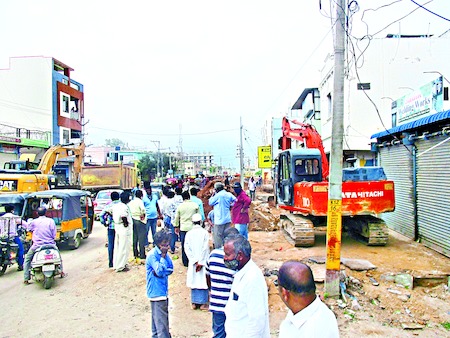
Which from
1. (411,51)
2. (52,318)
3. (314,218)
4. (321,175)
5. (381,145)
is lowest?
(52,318)

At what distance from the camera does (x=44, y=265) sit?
7.70 metres

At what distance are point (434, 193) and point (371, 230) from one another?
1777 mm

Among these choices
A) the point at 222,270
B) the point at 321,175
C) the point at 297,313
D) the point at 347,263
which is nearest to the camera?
the point at 297,313

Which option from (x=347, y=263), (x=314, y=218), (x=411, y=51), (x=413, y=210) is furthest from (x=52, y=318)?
(x=411, y=51)

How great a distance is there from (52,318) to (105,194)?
14.1 meters

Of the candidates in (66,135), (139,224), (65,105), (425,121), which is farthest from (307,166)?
(65,105)

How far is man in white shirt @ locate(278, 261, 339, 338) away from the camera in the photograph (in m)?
2.29

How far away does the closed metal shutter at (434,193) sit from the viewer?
9.22 metres

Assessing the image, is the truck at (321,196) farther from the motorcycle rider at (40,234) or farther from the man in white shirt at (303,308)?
the man in white shirt at (303,308)

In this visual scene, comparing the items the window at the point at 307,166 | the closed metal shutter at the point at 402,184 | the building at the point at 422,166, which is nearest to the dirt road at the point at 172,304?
the building at the point at 422,166

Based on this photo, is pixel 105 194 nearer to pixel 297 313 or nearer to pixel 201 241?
pixel 201 241

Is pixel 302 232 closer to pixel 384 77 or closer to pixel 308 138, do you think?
pixel 308 138

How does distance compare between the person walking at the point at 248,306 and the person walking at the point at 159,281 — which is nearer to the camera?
the person walking at the point at 248,306

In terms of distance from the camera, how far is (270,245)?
11.5 metres
